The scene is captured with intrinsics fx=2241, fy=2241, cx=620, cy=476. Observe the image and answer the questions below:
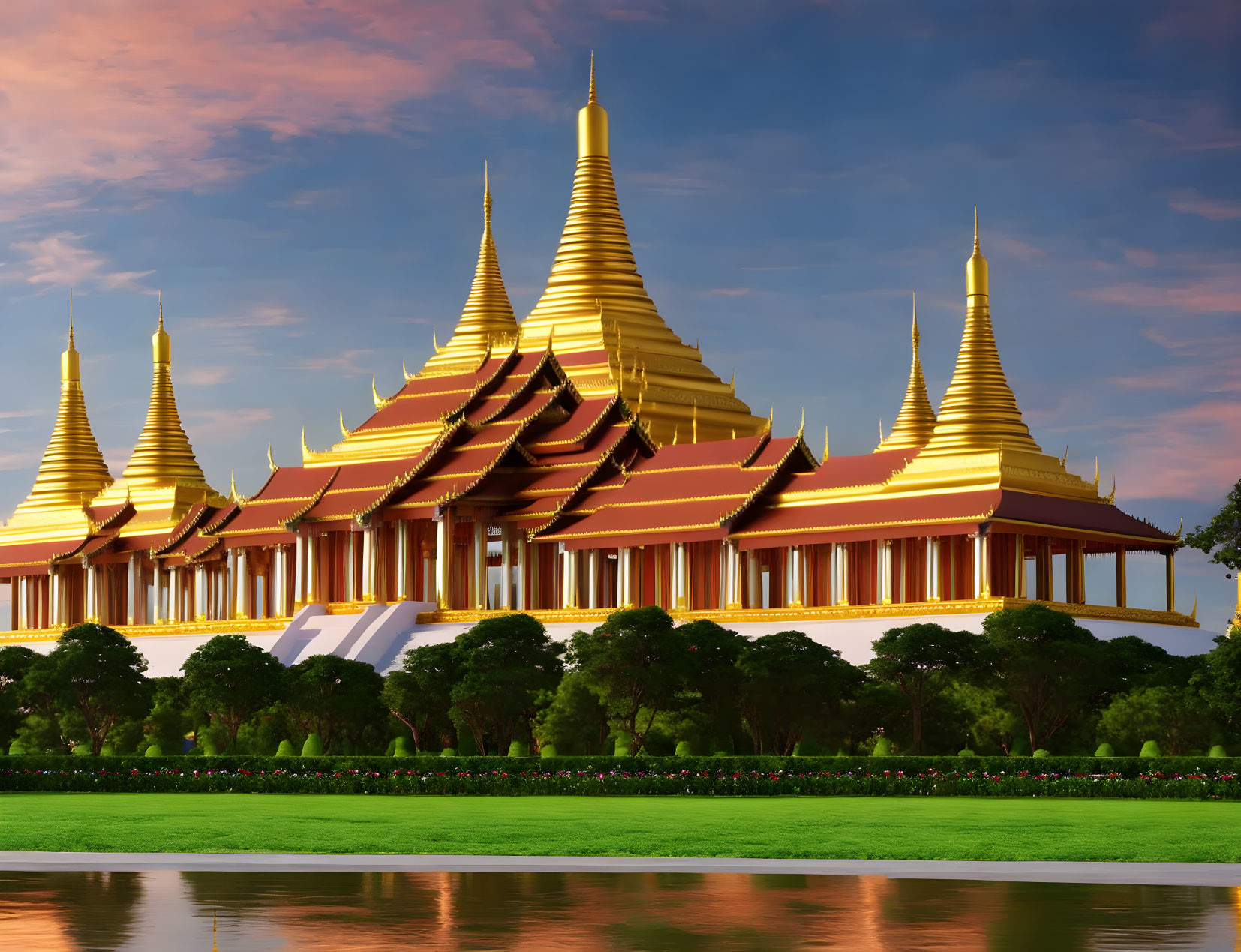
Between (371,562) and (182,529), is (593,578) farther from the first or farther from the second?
(182,529)

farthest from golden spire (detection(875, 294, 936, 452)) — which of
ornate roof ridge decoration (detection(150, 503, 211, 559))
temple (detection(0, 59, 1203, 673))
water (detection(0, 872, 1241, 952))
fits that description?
water (detection(0, 872, 1241, 952))

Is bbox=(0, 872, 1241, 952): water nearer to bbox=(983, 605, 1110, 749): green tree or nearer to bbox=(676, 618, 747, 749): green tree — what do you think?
bbox=(676, 618, 747, 749): green tree

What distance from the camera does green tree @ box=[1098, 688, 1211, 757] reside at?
4675cm

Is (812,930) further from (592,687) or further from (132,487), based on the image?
(132,487)

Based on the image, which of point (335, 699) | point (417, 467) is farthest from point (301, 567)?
point (335, 699)

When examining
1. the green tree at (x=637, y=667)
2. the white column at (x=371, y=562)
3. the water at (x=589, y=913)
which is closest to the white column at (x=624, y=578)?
the white column at (x=371, y=562)

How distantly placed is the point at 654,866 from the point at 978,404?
3703 cm

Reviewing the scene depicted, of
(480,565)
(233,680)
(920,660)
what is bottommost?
(233,680)

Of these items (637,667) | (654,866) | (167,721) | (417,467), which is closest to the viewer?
(654,866)

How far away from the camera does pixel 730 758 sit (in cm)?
4453

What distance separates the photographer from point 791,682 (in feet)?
164

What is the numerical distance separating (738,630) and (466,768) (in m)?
17.2

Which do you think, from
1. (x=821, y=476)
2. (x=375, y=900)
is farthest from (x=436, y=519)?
(x=375, y=900)

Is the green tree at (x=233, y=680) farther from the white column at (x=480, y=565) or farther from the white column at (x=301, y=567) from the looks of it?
the white column at (x=301, y=567)
